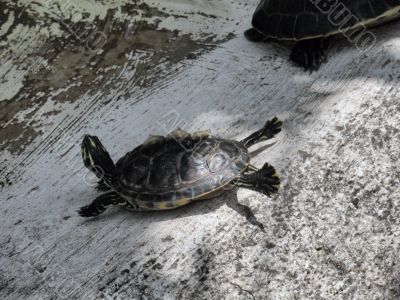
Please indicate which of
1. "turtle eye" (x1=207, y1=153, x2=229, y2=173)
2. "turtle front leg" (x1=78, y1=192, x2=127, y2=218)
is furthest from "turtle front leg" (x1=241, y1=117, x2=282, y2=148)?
"turtle front leg" (x1=78, y1=192, x2=127, y2=218)

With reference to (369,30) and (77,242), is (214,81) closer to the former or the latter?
(369,30)

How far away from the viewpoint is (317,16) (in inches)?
148

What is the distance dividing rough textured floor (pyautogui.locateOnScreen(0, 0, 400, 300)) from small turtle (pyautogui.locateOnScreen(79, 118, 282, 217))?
0.32 ft

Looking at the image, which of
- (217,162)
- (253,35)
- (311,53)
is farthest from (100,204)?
(253,35)

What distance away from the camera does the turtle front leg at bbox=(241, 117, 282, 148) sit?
2936 mm

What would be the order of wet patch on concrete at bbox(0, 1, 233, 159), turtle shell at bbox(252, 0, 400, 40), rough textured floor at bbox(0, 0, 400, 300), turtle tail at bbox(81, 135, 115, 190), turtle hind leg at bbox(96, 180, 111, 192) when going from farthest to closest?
wet patch on concrete at bbox(0, 1, 233, 159) → turtle shell at bbox(252, 0, 400, 40) → turtle hind leg at bbox(96, 180, 111, 192) → turtle tail at bbox(81, 135, 115, 190) → rough textured floor at bbox(0, 0, 400, 300)

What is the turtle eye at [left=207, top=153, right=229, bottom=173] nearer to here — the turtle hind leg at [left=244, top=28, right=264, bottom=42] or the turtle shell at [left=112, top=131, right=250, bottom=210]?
the turtle shell at [left=112, top=131, right=250, bottom=210]

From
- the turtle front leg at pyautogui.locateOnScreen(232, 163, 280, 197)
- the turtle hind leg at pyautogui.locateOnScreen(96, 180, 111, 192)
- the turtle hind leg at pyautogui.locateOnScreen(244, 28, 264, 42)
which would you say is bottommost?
the turtle front leg at pyautogui.locateOnScreen(232, 163, 280, 197)

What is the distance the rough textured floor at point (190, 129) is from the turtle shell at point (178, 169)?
5.4 inches

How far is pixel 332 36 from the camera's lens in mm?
3826

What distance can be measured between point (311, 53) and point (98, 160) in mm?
1728

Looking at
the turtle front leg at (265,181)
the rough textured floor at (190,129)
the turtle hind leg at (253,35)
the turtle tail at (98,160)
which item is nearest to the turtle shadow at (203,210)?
the rough textured floor at (190,129)

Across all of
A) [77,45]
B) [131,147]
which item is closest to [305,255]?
[131,147]

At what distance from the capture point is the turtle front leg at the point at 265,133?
2.94m
